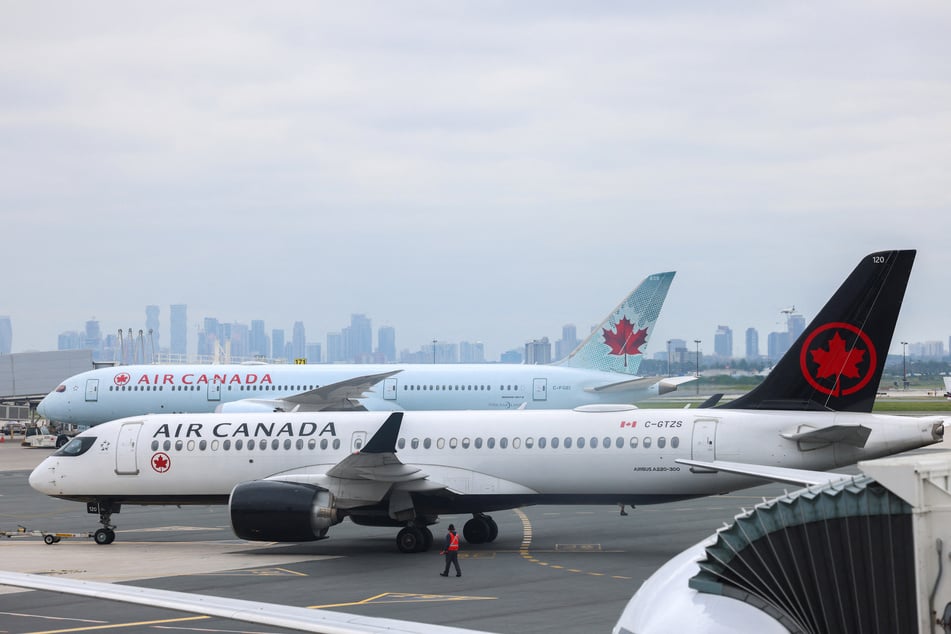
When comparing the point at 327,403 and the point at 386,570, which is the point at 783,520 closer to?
the point at 386,570

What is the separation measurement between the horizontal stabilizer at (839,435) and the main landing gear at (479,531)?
9134mm

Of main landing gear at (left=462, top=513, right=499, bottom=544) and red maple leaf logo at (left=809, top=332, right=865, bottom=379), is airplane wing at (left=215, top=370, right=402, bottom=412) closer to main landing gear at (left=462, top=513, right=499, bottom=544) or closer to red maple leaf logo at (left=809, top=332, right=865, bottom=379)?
main landing gear at (left=462, top=513, right=499, bottom=544)

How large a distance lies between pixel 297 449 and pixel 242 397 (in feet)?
91.6

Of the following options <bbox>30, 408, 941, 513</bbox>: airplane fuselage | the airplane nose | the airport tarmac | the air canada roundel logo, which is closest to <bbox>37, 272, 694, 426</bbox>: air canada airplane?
the airport tarmac

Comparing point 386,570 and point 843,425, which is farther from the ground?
point 843,425

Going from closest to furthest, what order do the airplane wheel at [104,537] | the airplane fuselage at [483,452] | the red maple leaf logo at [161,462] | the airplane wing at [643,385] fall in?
the airplane fuselage at [483,452]
the red maple leaf logo at [161,462]
the airplane wheel at [104,537]
the airplane wing at [643,385]

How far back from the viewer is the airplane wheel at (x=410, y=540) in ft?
97.1

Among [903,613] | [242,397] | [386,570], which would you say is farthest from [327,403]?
[903,613]

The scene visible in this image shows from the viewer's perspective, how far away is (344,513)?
29594 millimetres

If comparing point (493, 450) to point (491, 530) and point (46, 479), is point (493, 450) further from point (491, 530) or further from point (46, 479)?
point (46, 479)

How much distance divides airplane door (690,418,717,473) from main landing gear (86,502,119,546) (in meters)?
17.3

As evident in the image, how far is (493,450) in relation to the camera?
3002 cm

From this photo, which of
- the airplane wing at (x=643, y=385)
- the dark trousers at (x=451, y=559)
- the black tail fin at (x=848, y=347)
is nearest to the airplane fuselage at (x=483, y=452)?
the black tail fin at (x=848, y=347)

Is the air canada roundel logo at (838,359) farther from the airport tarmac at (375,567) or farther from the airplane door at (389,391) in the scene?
the airplane door at (389,391)
